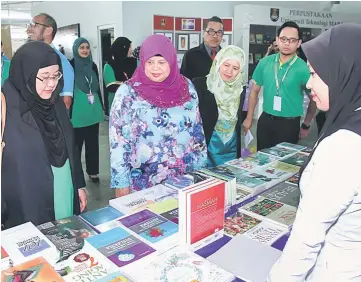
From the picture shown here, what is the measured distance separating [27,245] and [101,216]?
11.1 inches

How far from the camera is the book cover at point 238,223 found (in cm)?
124

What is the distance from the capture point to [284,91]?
2.61 metres

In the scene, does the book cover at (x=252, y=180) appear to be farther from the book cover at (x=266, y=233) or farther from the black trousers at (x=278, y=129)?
the black trousers at (x=278, y=129)

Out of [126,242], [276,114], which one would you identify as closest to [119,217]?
[126,242]

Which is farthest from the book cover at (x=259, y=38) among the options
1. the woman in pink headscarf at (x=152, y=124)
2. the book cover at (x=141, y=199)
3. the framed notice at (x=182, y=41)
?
the book cover at (x=141, y=199)

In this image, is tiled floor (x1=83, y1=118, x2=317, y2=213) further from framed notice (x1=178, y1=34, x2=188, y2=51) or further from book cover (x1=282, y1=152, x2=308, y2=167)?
framed notice (x1=178, y1=34, x2=188, y2=51)

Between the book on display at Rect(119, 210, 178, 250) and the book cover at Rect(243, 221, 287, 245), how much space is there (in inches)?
10.0

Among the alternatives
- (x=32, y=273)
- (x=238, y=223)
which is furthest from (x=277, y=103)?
(x=32, y=273)

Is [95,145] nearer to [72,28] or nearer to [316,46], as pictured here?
[316,46]

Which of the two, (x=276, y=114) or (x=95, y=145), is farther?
(x=95, y=145)

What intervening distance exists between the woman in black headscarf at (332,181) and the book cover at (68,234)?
1.85 feet

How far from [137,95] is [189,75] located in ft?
5.50

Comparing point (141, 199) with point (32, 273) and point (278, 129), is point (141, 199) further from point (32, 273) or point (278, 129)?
point (278, 129)

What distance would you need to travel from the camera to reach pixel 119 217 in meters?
1.28
